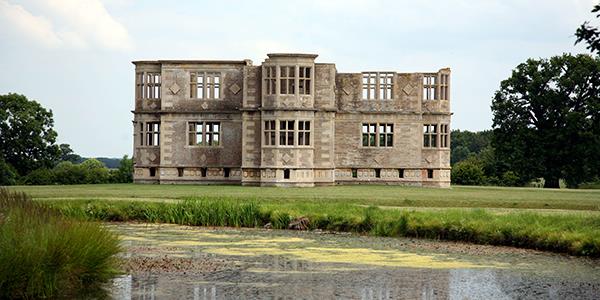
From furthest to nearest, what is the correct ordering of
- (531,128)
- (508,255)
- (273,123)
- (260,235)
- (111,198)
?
(531,128) < (273,123) < (111,198) < (260,235) < (508,255)

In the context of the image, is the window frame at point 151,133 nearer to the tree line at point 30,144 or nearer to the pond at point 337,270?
the tree line at point 30,144

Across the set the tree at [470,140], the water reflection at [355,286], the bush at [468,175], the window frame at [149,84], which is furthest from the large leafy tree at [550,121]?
the tree at [470,140]

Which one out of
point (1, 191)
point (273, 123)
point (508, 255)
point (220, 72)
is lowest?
point (508, 255)

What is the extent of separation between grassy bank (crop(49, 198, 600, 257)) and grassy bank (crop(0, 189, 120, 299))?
9088 mm

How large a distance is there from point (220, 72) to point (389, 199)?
1812 centimetres

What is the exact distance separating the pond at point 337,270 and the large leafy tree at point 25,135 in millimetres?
43047

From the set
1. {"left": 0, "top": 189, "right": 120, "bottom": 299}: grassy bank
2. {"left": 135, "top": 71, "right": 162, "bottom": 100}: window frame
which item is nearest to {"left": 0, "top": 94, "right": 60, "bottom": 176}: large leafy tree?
{"left": 135, "top": 71, "right": 162, "bottom": 100}: window frame

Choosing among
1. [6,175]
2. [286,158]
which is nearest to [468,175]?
→ [286,158]

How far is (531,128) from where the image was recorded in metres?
54.4

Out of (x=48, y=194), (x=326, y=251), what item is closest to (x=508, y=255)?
(x=326, y=251)

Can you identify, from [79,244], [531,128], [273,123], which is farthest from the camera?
[531,128]

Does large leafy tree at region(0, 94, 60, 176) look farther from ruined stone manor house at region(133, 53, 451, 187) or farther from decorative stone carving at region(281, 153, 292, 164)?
decorative stone carving at region(281, 153, 292, 164)

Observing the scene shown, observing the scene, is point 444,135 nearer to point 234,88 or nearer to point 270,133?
point 270,133

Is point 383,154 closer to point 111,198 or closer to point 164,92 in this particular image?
point 164,92
